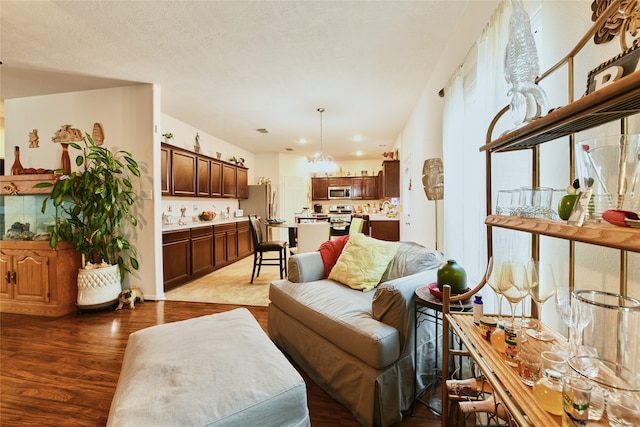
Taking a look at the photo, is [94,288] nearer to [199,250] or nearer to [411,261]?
[199,250]

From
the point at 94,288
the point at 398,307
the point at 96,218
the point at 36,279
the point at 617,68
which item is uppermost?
the point at 617,68

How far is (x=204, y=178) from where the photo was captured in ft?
15.5

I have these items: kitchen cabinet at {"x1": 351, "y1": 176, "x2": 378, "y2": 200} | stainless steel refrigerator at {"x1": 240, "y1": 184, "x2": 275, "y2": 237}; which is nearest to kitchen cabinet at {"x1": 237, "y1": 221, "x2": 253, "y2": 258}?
stainless steel refrigerator at {"x1": 240, "y1": 184, "x2": 275, "y2": 237}

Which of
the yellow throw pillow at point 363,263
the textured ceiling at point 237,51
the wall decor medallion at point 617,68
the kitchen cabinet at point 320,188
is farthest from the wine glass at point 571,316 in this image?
the kitchen cabinet at point 320,188

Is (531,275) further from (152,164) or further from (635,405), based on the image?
(152,164)

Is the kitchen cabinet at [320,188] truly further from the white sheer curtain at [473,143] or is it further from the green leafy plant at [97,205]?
the white sheer curtain at [473,143]

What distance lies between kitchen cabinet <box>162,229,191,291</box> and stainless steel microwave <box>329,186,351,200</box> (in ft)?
15.2

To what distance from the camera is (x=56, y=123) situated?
3.50 meters

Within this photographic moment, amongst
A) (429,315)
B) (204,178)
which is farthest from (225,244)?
(429,315)

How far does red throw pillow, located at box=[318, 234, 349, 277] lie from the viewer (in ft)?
8.12

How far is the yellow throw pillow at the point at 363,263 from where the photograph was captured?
215cm

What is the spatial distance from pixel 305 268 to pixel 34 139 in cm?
427

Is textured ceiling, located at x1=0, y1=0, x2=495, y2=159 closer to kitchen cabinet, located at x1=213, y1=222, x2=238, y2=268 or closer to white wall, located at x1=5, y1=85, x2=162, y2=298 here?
white wall, located at x1=5, y1=85, x2=162, y2=298

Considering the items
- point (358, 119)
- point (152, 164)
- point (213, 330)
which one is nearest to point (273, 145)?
point (358, 119)
